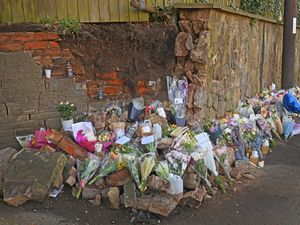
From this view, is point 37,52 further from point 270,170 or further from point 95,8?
point 270,170

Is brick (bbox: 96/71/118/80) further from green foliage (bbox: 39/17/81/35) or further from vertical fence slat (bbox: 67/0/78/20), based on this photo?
vertical fence slat (bbox: 67/0/78/20)

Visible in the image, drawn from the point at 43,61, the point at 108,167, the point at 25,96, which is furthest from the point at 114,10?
the point at 108,167

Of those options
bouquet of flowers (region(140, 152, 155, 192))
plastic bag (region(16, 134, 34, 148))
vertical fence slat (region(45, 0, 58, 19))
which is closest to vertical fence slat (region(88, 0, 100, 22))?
vertical fence slat (region(45, 0, 58, 19))

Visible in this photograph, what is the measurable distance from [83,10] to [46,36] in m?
0.62

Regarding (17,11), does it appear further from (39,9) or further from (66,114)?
(66,114)

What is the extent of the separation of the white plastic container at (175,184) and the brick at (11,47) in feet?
7.49

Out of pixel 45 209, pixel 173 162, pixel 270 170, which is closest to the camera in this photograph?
pixel 45 209

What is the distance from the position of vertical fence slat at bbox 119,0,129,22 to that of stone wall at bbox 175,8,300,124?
2.53 feet

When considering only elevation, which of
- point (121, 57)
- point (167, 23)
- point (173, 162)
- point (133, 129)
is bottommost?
point (173, 162)

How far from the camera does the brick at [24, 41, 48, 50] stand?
4.27 metres

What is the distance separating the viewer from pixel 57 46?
14.6 ft

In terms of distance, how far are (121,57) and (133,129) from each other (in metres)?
1.00

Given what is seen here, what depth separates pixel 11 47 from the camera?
4.20 metres

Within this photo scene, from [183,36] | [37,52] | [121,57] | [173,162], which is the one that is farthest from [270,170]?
[37,52]
